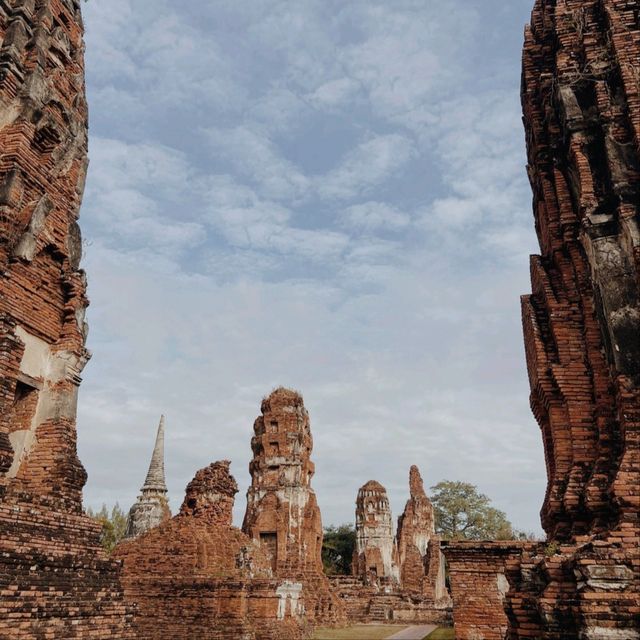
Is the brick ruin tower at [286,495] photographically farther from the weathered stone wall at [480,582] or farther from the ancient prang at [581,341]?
the ancient prang at [581,341]

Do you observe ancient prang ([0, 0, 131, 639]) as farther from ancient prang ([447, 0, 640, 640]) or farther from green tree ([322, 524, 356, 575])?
green tree ([322, 524, 356, 575])

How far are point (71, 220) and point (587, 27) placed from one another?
8716 mm

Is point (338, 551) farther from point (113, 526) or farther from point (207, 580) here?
point (207, 580)

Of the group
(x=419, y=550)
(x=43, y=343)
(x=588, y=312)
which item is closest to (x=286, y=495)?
(x=419, y=550)

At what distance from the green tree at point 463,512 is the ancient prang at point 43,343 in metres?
51.2

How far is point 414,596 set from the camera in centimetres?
3691

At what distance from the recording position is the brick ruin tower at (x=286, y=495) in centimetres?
2975

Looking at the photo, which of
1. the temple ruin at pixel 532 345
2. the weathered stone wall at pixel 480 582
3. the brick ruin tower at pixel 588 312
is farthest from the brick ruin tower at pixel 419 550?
the brick ruin tower at pixel 588 312

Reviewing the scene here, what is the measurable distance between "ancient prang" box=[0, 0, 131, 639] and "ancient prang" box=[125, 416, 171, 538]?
27145 mm

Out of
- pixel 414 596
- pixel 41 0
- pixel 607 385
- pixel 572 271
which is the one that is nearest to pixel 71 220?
pixel 41 0

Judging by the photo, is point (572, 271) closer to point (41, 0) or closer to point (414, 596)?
point (41, 0)

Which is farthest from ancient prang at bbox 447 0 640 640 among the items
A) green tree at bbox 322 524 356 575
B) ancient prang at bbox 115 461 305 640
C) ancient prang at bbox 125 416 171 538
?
green tree at bbox 322 524 356 575

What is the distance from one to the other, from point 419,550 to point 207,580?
35.2m

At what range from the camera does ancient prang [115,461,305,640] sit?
15180 millimetres
